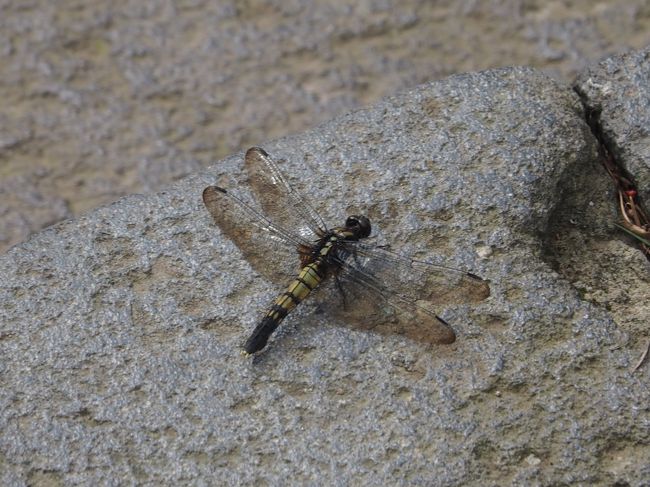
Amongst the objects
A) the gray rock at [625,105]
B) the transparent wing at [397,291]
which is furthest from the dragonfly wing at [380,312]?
the gray rock at [625,105]

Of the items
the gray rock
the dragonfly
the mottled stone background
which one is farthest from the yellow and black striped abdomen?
the mottled stone background

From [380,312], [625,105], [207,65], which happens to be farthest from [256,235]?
[207,65]

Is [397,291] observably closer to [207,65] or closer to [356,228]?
[356,228]

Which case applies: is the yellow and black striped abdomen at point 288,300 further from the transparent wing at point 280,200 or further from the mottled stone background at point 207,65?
the mottled stone background at point 207,65

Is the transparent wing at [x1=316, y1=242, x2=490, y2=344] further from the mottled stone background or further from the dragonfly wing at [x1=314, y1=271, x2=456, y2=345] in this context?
the mottled stone background

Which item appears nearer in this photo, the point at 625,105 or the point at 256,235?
the point at 256,235

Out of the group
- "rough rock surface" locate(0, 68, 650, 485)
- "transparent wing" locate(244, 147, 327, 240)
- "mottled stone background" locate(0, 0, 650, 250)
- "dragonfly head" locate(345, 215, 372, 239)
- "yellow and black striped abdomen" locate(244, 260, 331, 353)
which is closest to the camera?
"rough rock surface" locate(0, 68, 650, 485)
